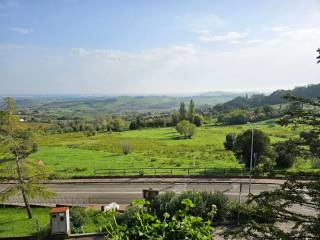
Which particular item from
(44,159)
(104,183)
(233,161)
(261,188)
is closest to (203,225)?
(261,188)

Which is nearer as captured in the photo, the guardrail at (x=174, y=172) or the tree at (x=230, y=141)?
the guardrail at (x=174, y=172)

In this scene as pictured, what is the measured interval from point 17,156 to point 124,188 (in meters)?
12.6

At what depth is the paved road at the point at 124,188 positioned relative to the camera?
36719mm

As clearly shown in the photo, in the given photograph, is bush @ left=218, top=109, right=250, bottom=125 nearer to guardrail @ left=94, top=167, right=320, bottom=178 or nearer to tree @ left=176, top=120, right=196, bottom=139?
tree @ left=176, top=120, right=196, bottom=139

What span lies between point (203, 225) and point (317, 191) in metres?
4.65

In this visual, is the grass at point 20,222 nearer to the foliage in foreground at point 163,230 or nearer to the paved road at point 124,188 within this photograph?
the paved road at point 124,188

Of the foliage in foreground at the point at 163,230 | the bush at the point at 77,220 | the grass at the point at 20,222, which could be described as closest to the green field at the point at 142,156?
the grass at the point at 20,222

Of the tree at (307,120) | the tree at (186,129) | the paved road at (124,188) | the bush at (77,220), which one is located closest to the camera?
the tree at (307,120)

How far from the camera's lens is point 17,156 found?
31.1 m

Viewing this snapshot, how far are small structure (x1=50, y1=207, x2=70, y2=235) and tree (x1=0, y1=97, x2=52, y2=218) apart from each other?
15.4 ft

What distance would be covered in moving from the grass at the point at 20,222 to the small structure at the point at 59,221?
200cm

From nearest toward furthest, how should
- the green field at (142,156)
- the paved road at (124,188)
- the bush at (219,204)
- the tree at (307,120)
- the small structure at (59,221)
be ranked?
1. the tree at (307,120)
2. the small structure at (59,221)
3. the bush at (219,204)
4. the paved road at (124,188)
5. the green field at (142,156)

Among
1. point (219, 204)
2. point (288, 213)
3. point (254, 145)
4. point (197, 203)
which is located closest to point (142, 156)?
point (254, 145)

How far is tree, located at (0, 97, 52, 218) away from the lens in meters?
30.7
